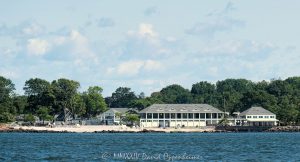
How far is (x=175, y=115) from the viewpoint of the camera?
17838 cm

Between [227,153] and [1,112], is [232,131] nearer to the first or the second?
[1,112]

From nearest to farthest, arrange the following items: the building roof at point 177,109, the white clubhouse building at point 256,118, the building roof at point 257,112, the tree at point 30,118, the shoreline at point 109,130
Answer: the shoreline at point 109,130, the white clubhouse building at point 256,118, the building roof at point 257,112, the tree at point 30,118, the building roof at point 177,109

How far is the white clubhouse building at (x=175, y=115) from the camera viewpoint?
177875 mm

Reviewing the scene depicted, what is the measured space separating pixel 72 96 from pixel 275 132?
178ft

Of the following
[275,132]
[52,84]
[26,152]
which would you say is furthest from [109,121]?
[26,152]

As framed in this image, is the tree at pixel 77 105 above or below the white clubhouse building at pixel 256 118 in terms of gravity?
above


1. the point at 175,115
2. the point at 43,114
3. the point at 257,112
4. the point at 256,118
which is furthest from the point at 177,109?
the point at 43,114

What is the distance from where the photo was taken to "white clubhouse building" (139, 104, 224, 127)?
584 ft

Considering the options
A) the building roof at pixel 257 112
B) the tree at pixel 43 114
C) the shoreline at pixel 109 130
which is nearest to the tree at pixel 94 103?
the tree at pixel 43 114

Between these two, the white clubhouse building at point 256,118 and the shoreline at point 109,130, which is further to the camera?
the white clubhouse building at point 256,118

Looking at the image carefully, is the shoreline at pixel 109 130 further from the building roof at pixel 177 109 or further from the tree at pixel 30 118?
the building roof at pixel 177 109

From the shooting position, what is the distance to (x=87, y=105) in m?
195

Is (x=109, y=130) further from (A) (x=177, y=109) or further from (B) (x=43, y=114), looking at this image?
(B) (x=43, y=114)

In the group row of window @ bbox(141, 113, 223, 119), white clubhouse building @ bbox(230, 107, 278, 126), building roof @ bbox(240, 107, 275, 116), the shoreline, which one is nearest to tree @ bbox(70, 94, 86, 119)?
row of window @ bbox(141, 113, 223, 119)
